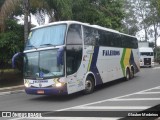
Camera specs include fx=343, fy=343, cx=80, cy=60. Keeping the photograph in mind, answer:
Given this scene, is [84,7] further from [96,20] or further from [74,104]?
[74,104]

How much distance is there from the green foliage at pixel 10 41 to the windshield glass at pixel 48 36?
9715 millimetres

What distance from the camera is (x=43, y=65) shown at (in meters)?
15.1

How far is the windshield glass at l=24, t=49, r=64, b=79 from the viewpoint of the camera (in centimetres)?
1488

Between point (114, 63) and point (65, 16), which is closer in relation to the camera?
point (114, 63)

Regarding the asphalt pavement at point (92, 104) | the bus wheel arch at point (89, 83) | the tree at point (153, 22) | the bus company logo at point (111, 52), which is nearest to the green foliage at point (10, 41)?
the bus company logo at point (111, 52)

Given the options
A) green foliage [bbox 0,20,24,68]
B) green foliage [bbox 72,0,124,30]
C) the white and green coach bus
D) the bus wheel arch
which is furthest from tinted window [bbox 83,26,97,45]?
green foliage [bbox 72,0,124,30]

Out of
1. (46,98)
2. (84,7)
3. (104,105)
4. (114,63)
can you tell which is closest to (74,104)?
(104,105)

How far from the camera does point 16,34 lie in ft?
87.5

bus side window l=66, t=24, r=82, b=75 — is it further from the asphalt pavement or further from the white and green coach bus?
the asphalt pavement

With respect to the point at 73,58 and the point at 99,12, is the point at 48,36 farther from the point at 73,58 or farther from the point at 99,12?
the point at 99,12

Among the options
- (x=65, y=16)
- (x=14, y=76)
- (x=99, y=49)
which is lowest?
(x=14, y=76)

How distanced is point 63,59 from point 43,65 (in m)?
0.96

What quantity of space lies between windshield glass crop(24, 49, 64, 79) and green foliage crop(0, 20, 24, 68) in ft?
34.1

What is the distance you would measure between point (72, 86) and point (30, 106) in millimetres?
2371
